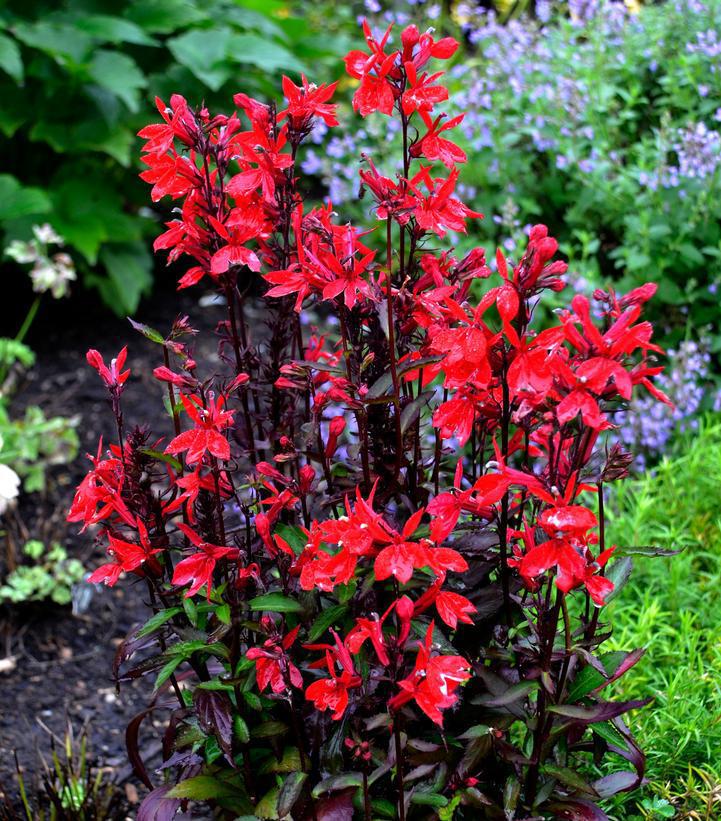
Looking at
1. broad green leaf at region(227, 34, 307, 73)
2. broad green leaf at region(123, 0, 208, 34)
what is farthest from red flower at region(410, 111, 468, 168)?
broad green leaf at region(123, 0, 208, 34)

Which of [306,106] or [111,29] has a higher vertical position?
[306,106]

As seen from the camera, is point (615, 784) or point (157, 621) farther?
point (615, 784)

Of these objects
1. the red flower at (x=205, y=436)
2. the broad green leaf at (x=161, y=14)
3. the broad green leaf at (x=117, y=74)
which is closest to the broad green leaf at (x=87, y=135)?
the broad green leaf at (x=117, y=74)

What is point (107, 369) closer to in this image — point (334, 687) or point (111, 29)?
point (334, 687)

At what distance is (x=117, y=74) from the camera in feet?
13.3

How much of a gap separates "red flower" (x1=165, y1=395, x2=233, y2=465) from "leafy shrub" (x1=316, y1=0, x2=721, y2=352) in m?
A: 2.14

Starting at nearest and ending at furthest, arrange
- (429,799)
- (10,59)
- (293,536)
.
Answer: (429,799) → (293,536) → (10,59)

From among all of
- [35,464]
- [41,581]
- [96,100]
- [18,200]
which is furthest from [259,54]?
[41,581]

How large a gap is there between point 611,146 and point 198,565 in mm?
3063

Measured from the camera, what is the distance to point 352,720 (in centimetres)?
160

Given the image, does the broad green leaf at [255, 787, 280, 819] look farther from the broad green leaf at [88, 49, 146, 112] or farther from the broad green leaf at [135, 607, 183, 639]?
the broad green leaf at [88, 49, 146, 112]

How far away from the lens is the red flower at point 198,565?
59.6 inches

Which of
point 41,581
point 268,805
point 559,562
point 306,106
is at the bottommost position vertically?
point 41,581

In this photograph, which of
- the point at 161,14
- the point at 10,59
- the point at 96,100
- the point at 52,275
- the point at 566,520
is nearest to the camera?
the point at 566,520
